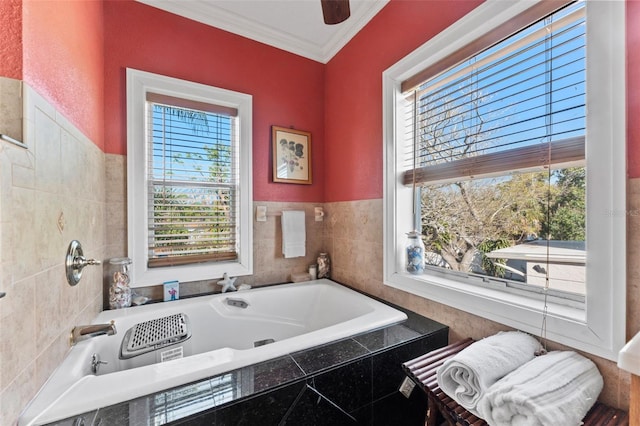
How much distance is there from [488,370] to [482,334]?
41cm

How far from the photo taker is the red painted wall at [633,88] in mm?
818

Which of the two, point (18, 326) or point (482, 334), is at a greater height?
point (18, 326)

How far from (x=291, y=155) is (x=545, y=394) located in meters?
2.07

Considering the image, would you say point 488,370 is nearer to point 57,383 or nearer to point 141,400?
point 141,400

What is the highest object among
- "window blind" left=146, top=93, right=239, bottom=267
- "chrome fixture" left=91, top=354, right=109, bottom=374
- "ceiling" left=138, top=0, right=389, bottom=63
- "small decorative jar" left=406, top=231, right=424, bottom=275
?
"ceiling" left=138, top=0, right=389, bottom=63

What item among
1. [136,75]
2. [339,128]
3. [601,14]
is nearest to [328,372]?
[601,14]

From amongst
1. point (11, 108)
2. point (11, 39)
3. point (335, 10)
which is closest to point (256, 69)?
point (335, 10)

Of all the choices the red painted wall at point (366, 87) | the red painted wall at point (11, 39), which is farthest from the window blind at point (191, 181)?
the red painted wall at point (11, 39)

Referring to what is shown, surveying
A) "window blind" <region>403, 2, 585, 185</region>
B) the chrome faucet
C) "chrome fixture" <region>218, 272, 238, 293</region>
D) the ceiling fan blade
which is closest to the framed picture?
"chrome fixture" <region>218, 272, 238, 293</region>

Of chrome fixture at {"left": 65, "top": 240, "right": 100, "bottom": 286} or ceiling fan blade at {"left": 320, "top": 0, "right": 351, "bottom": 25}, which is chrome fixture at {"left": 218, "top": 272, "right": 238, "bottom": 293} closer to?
chrome fixture at {"left": 65, "top": 240, "right": 100, "bottom": 286}

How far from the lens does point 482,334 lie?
1.22m

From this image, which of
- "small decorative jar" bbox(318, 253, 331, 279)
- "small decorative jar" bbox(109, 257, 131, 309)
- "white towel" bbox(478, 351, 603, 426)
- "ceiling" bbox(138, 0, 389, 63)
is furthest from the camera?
"small decorative jar" bbox(318, 253, 331, 279)

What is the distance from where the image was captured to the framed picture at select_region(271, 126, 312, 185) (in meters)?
2.23

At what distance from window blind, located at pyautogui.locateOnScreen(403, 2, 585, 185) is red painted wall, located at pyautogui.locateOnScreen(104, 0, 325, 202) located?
101 cm
